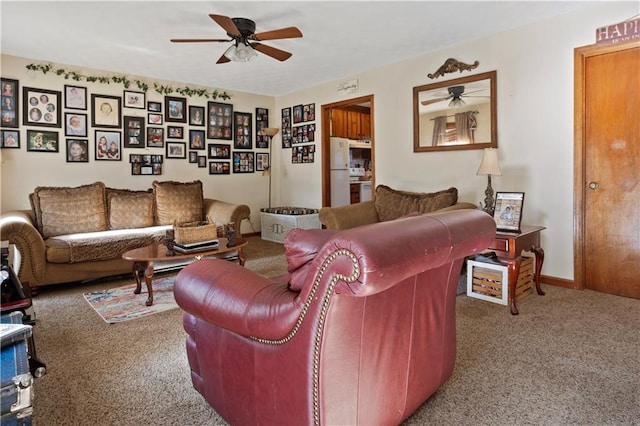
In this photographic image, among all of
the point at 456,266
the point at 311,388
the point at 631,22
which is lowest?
the point at 311,388

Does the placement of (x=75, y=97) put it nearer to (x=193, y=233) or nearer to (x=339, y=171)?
(x=193, y=233)

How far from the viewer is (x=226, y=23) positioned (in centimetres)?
289

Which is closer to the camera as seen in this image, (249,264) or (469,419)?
(469,419)

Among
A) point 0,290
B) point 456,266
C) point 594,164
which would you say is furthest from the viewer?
point 594,164

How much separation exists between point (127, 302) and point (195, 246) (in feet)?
2.32

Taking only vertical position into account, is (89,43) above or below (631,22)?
above

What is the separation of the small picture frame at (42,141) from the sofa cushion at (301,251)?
455cm

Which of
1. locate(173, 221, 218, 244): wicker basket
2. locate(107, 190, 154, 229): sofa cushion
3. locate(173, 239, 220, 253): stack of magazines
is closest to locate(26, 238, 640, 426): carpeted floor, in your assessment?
locate(173, 239, 220, 253): stack of magazines

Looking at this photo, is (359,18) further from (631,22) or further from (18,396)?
(18,396)

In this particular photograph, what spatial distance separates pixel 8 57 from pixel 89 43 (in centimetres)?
115

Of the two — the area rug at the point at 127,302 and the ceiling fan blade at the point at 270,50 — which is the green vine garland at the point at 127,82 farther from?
the area rug at the point at 127,302

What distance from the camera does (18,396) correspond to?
3.43 ft

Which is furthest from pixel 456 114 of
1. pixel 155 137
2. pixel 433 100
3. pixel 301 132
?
pixel 155 137

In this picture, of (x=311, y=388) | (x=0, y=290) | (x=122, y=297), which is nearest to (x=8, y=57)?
(x=122, y=297)
